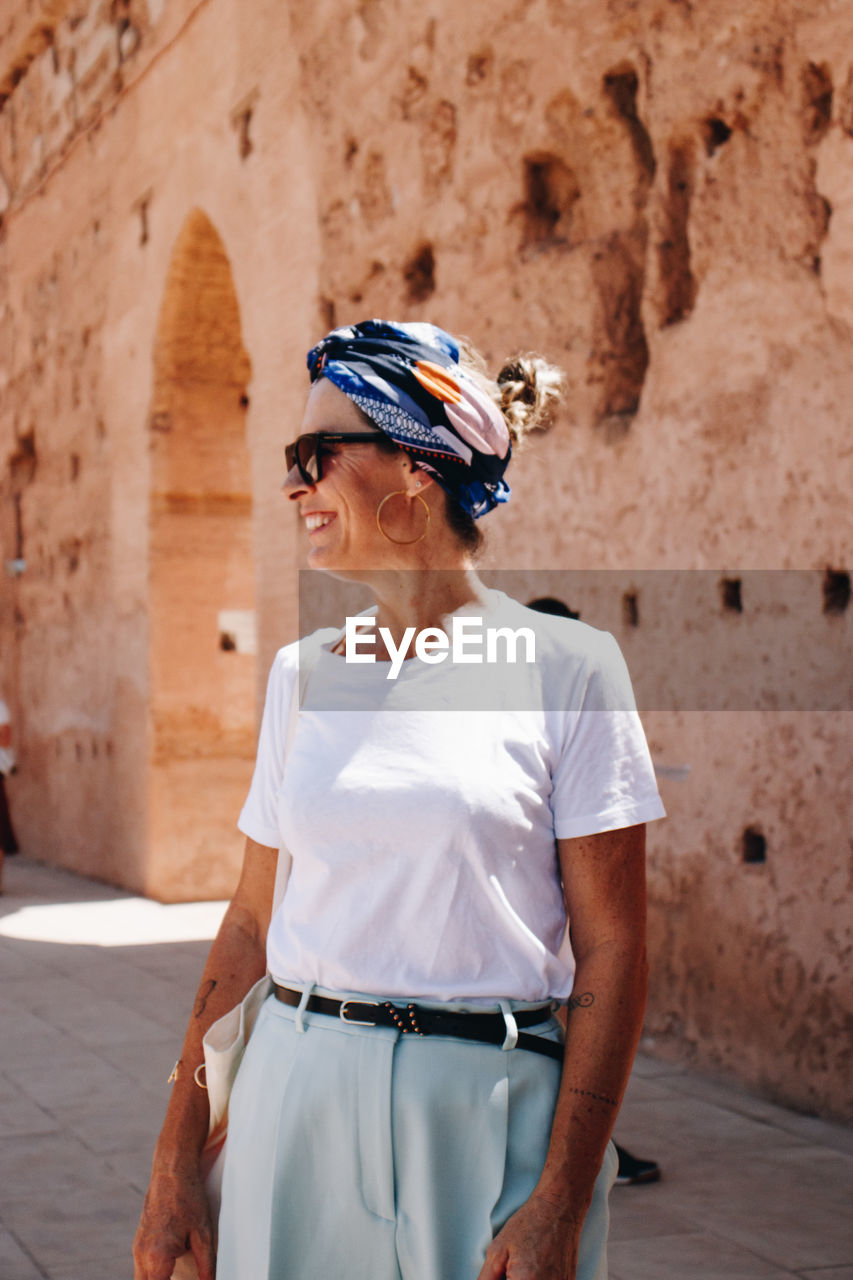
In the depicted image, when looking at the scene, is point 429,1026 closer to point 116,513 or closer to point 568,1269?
point 568,1269

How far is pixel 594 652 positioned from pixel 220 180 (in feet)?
25.3

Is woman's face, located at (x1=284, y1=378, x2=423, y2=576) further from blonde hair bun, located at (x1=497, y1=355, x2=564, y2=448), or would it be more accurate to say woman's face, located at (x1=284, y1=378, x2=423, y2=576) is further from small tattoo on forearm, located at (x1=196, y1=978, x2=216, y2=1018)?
small tattoo on forearm, located at (x1=196, y1=978, x2=216, y2=1018)

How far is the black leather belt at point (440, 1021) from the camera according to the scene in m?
1.60

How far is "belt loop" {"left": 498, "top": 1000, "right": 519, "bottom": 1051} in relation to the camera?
1.59m

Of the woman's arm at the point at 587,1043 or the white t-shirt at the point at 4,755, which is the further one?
the white t-shirt at the point at 4,755

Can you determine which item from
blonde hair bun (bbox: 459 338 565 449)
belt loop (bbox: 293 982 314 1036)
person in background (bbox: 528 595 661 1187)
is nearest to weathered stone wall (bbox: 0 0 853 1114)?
person in background (bbox: 528 595 661 1187)

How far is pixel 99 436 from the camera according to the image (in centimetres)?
1084

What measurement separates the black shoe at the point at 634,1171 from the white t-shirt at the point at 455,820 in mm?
2443

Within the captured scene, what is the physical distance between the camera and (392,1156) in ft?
5.20

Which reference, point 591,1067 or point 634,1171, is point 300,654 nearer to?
point 591,1067

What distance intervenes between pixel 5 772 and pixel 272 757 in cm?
885

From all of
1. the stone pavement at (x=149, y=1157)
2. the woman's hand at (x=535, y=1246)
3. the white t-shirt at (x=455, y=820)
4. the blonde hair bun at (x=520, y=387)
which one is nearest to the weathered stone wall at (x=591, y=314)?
the stone pavement at (x=149, y=1157)

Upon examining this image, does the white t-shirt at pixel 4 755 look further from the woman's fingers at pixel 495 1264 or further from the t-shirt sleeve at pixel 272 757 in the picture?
the woman's fingers at pixel 495 1264

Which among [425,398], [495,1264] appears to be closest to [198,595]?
[425,398]
